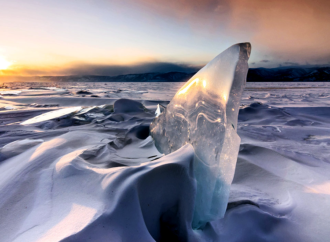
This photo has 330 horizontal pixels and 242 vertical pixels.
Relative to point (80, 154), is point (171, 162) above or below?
above

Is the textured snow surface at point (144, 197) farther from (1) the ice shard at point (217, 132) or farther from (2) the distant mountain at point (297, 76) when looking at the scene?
(2) the distant mountain at point (297, 76)

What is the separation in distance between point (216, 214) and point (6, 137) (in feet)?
7.59

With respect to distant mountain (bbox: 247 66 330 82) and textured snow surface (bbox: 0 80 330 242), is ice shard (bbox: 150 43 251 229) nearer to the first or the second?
textured snow surface (bbox: 0 80 330 242)

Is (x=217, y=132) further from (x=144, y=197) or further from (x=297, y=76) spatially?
(x=297, y=76)

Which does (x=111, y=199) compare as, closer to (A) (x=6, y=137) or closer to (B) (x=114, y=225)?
(B) (x=114, y=225)

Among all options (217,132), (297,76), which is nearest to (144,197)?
(217,132)

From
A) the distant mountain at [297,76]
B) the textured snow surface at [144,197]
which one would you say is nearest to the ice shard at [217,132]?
the textured snow surface at [144,197]

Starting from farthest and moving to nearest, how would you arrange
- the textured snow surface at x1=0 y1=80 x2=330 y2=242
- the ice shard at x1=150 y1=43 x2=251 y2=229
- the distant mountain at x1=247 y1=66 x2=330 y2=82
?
the distant mountain at x1=247 y1=66 x2=330 y2=82
the ice shard at x1=150 y1=43 x2=251 y2=229
the textured snow surface at x1=0 y1=80 x2=330 y2=242

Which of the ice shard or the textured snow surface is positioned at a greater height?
the ice shard

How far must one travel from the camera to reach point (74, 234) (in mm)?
Result: 554

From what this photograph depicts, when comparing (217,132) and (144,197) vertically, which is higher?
(217,132)

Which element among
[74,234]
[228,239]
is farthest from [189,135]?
[74,234]

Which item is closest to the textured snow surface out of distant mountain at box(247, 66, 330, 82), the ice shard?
the ice shard

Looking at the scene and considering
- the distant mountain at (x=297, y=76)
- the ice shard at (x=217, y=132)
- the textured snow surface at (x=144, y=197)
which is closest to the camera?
the textured snow surface at (x=144, y=197)
